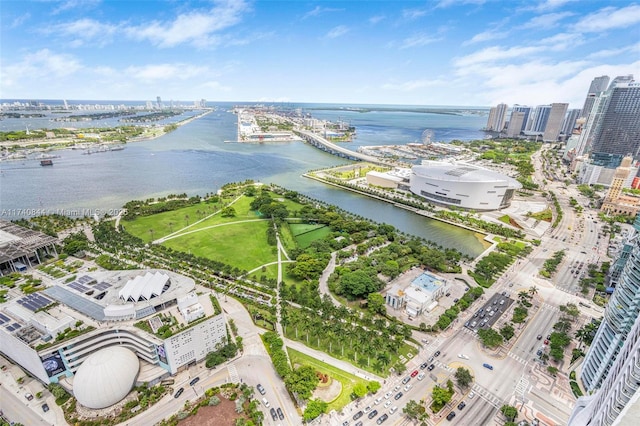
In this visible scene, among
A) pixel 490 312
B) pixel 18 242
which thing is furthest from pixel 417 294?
pixel 18 242

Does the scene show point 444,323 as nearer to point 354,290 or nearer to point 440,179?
point 354,290

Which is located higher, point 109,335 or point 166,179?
point 109,335

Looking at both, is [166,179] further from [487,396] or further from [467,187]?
[487,396]

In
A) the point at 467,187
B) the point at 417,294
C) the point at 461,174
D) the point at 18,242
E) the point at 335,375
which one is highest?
the point at 461,174

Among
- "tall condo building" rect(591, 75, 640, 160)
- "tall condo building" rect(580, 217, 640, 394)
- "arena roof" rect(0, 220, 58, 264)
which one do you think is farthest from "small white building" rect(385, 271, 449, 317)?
"tall condo building" rect(591, 75, 640, 160)

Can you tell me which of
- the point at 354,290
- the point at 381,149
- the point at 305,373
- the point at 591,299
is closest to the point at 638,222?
the point at 591,299

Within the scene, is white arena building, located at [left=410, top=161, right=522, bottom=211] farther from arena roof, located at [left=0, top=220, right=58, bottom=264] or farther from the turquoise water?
arena roof, located at [left=0, top=220, right=58, bottom=264]
